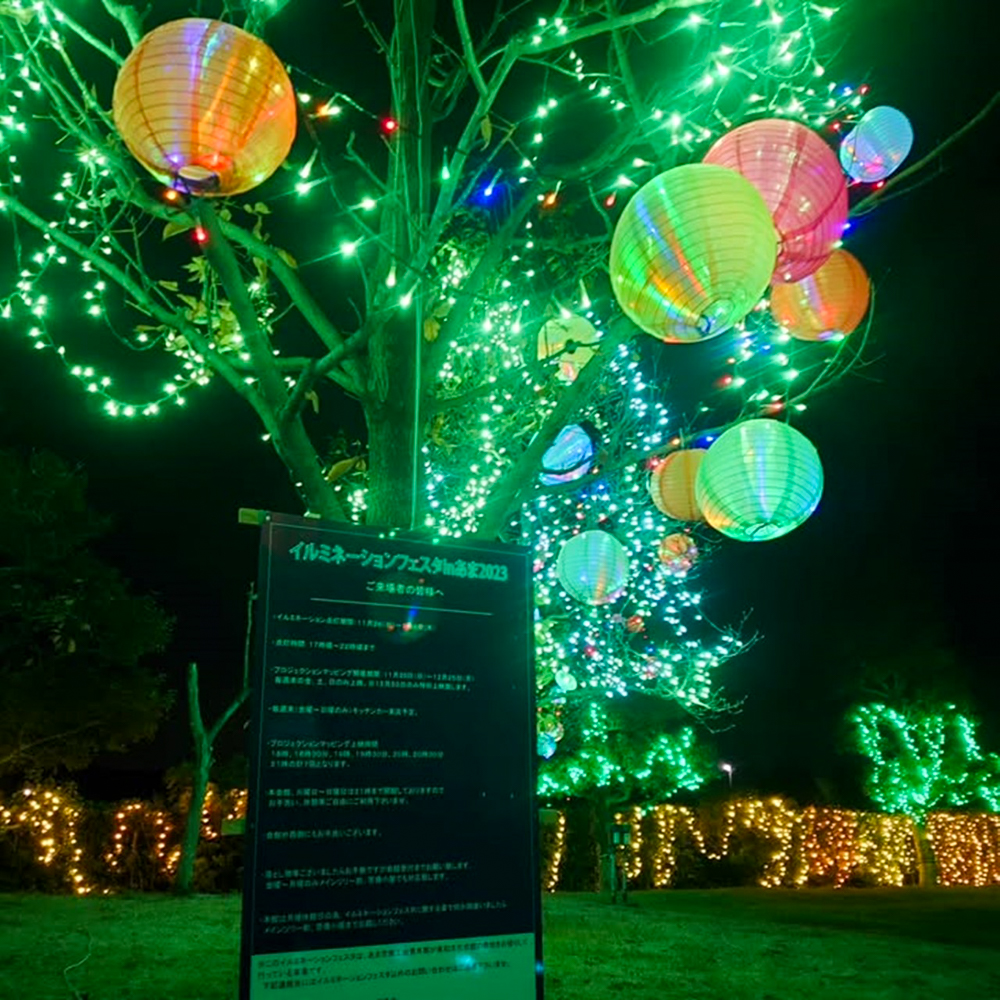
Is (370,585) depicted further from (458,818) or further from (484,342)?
(484,342)

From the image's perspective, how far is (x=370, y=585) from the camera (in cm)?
287

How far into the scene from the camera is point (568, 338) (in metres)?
5.26

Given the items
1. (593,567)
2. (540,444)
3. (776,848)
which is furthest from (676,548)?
(776,848)

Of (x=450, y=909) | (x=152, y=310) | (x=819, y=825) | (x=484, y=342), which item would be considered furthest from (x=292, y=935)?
(x=819, y=825)

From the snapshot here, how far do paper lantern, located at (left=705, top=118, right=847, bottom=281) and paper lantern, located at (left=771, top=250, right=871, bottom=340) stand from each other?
0.72 m

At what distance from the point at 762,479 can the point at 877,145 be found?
1865 millimetres

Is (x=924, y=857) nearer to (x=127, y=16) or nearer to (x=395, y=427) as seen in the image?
(x=395, y=427)

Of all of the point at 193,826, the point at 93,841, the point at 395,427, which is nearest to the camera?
the point at 395,427

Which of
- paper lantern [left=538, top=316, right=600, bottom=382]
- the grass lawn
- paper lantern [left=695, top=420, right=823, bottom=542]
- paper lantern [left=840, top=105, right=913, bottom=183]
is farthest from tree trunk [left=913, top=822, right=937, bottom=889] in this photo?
paper lantern [left=840, top=105, right=913, bottom=183]

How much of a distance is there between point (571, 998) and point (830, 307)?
3945 mm

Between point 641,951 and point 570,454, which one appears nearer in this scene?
point 570,454

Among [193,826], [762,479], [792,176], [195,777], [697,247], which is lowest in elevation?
[193,826]

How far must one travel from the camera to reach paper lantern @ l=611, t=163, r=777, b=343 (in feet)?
10.3

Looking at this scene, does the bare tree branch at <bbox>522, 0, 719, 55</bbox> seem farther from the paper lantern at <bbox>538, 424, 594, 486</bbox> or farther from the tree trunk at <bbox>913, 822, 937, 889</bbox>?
the tree trunk at <bbox>913, 822, 937, 889</bbox>
